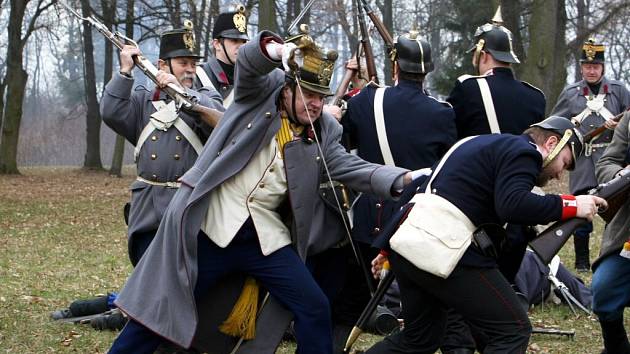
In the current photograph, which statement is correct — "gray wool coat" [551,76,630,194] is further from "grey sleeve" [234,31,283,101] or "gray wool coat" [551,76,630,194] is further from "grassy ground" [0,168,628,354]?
"grey sleeve" [234,31,283,101]

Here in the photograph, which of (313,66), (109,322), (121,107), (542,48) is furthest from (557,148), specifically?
(542,48)

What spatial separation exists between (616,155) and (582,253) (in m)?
4.59

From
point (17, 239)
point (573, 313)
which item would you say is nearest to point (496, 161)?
point (573, 313)

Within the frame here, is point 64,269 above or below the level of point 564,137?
below

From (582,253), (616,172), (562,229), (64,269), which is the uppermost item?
(616,172)

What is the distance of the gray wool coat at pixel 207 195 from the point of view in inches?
203

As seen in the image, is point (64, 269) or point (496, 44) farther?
point (64, 269)

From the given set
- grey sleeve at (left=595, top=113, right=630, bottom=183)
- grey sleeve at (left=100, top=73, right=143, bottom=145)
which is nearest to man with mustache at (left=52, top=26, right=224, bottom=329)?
grey sleeve at (left=100, top=73, right=143, bottom=145)

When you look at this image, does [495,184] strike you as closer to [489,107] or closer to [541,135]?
[541,135]

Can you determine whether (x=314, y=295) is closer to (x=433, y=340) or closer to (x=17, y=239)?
(x=433, y=340)

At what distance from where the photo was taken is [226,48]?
24.6ft

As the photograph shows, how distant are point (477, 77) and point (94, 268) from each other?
5819 millimetres

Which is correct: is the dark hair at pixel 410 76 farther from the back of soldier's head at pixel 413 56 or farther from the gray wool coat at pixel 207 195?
the gray wool coat at pixel 207 195

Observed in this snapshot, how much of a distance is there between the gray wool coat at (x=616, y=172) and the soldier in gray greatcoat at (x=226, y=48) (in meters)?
2.59
